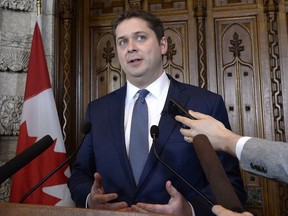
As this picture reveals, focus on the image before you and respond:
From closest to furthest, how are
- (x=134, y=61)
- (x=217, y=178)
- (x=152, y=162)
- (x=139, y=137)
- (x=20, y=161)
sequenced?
(x=217, y=178)
(x=20, y=161)
(x=152, y=162)
(x=139, y=137)
(x=134, y=61)

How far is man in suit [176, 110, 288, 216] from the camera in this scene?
0.92 metres

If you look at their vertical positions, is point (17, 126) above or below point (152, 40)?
below

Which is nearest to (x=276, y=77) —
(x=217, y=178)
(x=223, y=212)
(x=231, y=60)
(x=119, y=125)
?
(x=231, y=60)

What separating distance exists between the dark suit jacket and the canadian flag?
2.10 feet

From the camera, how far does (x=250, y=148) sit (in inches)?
39.4

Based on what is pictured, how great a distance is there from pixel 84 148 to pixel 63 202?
736 millimetres

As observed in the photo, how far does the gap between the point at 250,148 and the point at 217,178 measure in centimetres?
28

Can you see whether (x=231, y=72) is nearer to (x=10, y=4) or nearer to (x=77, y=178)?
(x=77, y=178)

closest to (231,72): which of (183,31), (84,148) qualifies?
(183,31)

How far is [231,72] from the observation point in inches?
101

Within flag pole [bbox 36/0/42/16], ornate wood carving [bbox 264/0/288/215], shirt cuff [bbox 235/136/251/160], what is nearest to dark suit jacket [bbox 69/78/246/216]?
shirt cuff [bbox 235/136/251/160]

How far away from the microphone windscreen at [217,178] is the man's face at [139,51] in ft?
2.69

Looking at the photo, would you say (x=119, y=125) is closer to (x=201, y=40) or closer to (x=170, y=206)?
(x=170, y=206)

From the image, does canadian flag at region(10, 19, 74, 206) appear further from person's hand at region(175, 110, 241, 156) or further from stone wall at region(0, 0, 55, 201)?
person's hand at region(175, 110, 241, 156)
